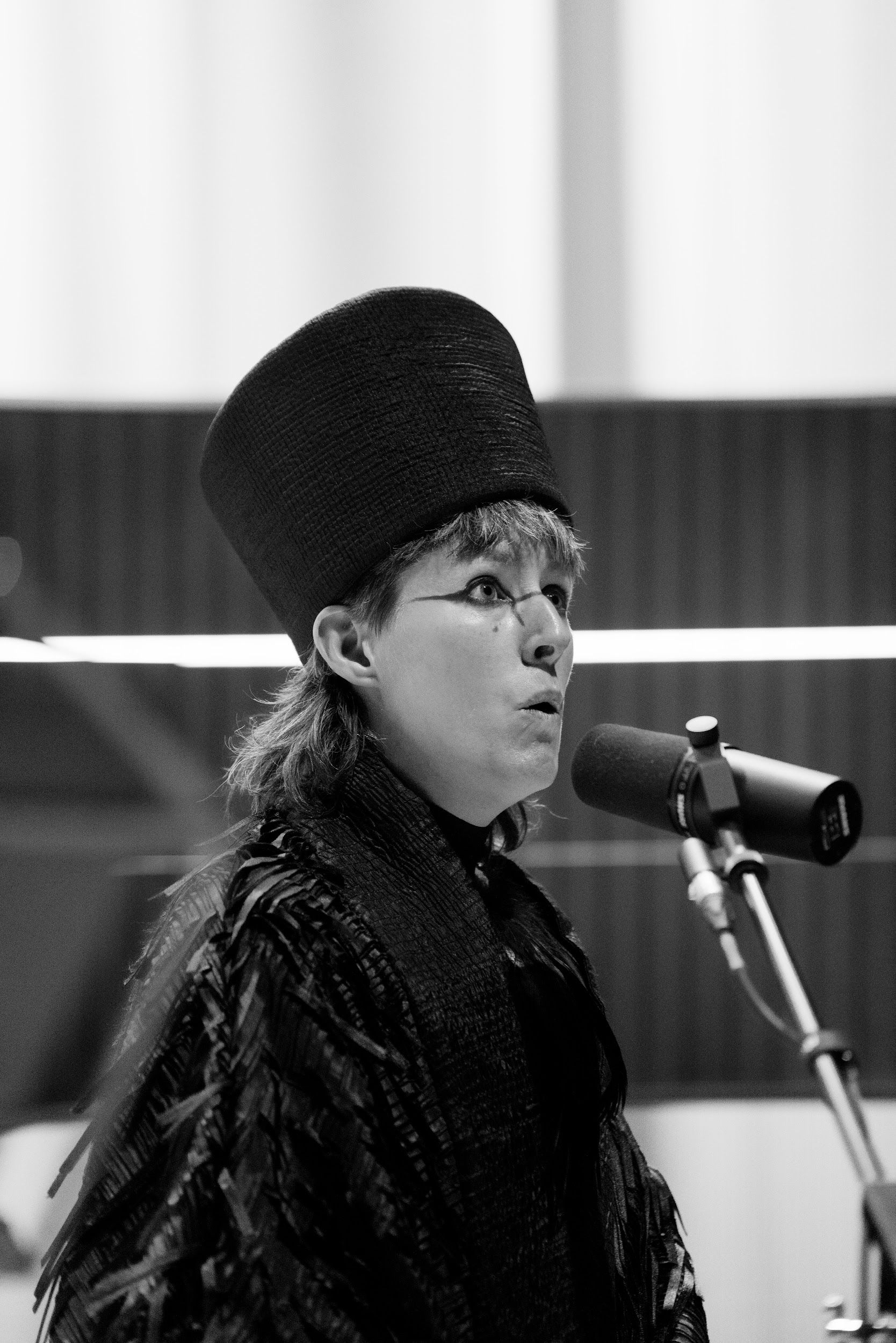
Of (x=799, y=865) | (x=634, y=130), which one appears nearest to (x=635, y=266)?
(x=634, y=130)

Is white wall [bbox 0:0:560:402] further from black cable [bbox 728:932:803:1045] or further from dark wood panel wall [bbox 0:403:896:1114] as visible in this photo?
black cable [bbox 728:932:803:1045]

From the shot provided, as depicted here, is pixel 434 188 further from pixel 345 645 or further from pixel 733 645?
pixel 345 645

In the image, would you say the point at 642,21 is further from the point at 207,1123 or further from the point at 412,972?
the point at 207,1123

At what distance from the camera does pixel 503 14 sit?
5.43 ft

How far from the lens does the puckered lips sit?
2.81ft

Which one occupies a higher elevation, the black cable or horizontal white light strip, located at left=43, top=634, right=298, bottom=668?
horizontal white light strip, located at left=43, top=634, right=298, bottom=668

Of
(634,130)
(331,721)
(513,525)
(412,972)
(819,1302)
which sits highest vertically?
(634,130)

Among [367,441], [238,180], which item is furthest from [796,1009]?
[238,180]

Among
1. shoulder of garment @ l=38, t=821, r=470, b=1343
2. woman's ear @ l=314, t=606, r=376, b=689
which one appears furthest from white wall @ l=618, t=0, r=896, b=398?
shoulder of garment @ l=38, t=821, r=470, b=1343

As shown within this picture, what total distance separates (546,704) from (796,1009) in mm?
282

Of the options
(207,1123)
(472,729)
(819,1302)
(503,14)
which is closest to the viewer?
(207,1123)

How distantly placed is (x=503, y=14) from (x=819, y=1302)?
1.68 metres

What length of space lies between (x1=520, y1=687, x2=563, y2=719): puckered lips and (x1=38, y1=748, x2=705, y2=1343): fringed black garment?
0.33 feet

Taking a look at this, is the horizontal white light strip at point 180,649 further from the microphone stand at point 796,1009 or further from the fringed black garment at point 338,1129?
the microphone stand at point 796,1009
